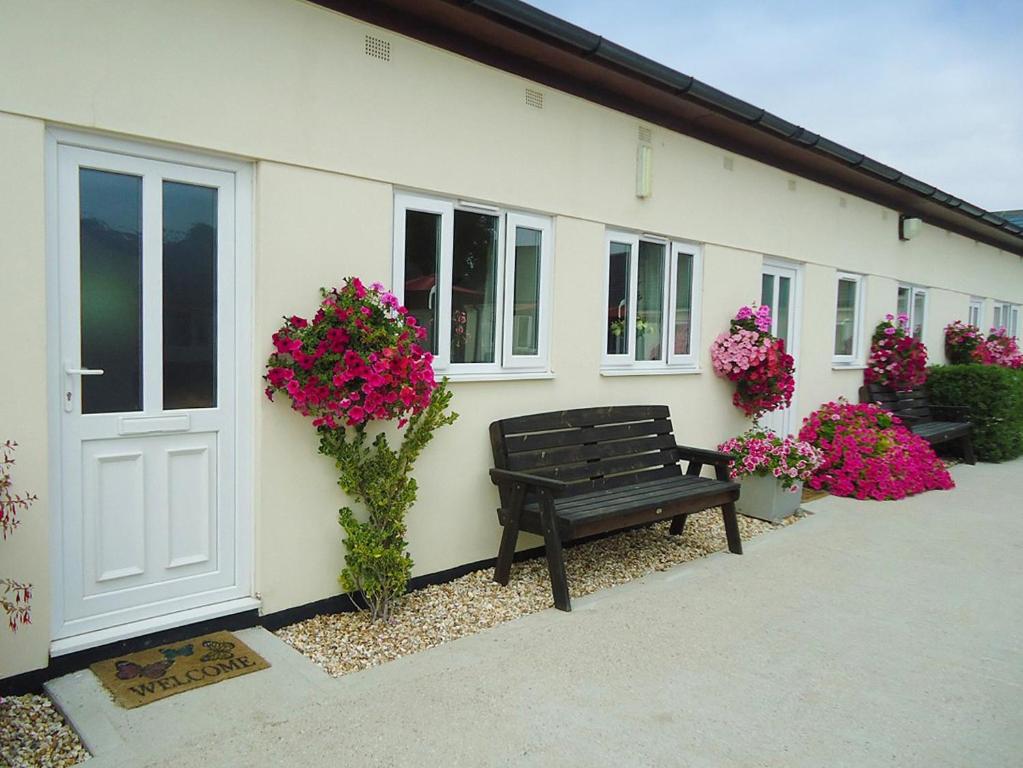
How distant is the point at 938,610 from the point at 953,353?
844 cm

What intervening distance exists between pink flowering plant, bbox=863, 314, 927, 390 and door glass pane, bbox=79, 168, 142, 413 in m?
8.78

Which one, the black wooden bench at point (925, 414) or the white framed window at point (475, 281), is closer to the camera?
the white framed window at point (475, 281)

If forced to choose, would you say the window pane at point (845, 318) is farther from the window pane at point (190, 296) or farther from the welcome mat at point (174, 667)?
the welcome mat at point (174, 667)

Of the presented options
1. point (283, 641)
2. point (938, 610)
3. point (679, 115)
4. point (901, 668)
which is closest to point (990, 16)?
point (679, 115)

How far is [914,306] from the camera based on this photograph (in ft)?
35.9

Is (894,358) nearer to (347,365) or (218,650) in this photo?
(347,365)

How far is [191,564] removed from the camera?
149 inches

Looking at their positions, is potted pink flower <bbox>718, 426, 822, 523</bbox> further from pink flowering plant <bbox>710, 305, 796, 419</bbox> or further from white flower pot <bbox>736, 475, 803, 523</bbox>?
pink flowering plant <bbox>710, 305, 796, 419</bbox>

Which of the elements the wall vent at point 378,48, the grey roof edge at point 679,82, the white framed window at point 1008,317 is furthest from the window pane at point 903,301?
the wall vent at point 378,48

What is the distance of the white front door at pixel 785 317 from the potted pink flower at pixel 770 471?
1415 mm

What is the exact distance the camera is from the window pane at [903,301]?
10.6m

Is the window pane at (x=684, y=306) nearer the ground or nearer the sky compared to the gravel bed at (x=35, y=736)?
nearer the sky

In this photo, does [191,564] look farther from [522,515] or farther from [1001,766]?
[1001,766]

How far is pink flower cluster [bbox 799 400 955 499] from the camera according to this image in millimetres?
7711
